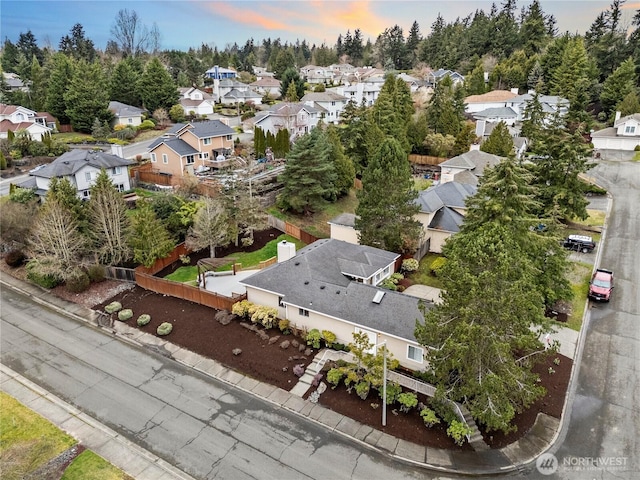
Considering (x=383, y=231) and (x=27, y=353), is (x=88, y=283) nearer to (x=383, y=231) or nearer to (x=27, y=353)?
(x=27, y=353)

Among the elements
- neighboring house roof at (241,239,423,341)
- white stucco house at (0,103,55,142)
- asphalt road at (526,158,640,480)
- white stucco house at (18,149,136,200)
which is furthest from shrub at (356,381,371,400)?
white stucco house at (0,103,55,142)

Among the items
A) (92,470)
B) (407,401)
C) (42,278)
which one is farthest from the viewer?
(42,278)

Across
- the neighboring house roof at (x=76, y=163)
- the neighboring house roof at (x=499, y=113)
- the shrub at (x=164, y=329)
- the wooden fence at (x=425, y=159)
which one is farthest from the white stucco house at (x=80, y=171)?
the neighboring house roof at (x=499, y=113)

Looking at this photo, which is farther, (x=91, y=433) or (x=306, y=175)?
(x=306, y=175)

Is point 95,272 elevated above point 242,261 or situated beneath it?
elevated above

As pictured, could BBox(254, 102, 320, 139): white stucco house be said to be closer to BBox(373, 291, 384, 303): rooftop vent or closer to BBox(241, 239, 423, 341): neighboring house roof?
BBox(241, 239, 423, 341): neighboring house roof

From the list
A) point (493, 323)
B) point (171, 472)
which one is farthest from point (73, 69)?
point (493, 323)

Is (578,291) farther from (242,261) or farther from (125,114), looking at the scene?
(125,114)

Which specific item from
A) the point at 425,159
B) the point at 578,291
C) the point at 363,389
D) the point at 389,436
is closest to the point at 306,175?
the point at 578,291
